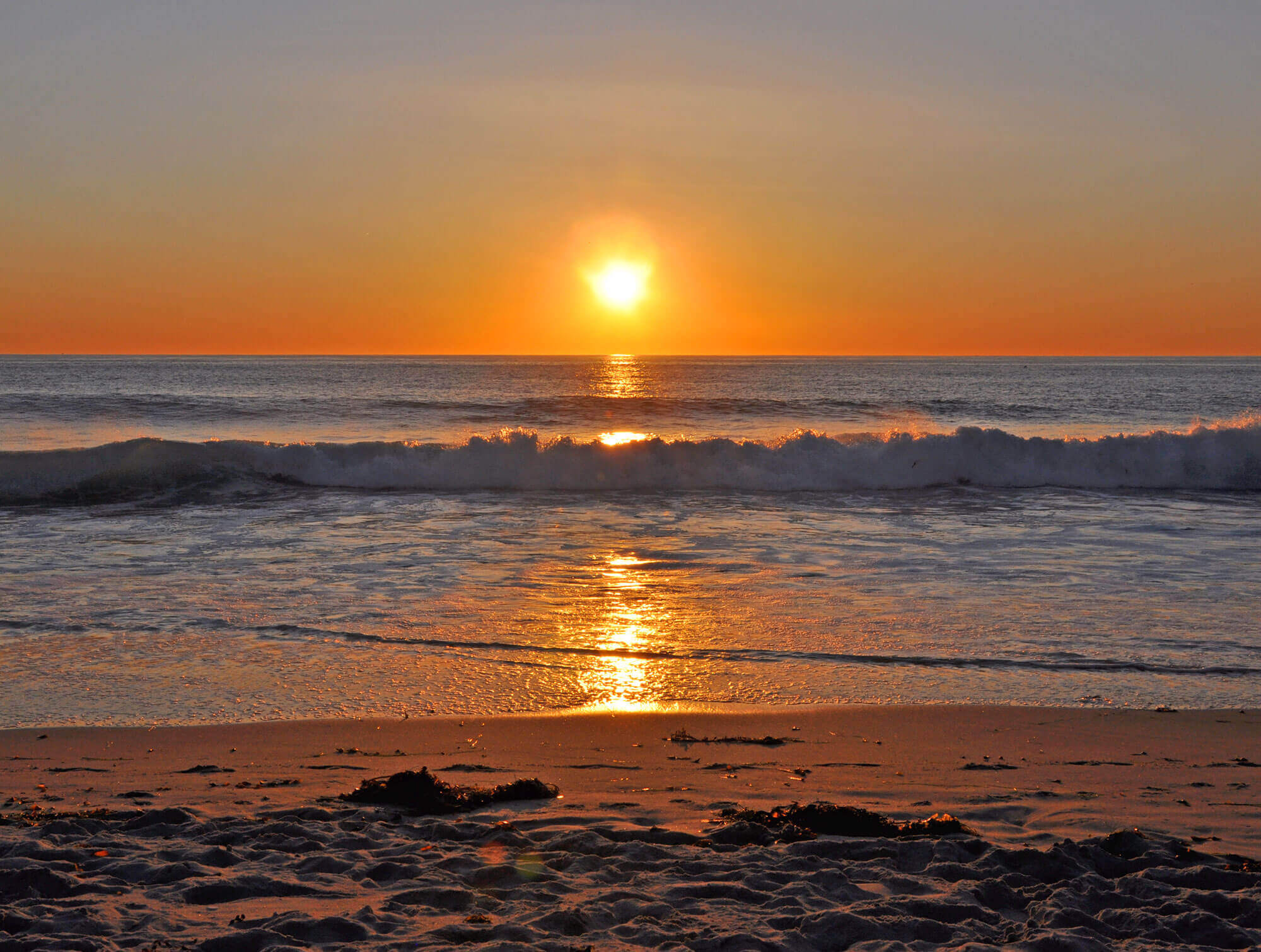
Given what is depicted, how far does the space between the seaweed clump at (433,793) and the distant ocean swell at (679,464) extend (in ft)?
41.3

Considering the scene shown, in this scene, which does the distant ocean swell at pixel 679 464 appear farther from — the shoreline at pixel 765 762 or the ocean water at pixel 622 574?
the shoreline at pixel 765 762

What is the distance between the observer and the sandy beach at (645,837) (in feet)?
9.04

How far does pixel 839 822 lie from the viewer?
3.55 metres

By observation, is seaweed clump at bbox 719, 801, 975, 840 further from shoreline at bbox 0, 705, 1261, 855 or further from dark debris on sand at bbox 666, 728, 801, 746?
dark debris on sand at bbox 666, 728, 801, 746

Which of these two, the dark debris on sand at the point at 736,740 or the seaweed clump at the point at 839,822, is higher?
the seaweed clump at the point at 839,822

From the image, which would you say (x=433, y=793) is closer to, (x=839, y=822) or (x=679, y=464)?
(x=839, y=822)

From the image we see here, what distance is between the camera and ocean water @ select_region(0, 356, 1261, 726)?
5.45m

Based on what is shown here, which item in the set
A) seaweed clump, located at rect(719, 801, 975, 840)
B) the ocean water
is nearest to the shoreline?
seaweed clump, located at rect(719, 801, 975, 840)

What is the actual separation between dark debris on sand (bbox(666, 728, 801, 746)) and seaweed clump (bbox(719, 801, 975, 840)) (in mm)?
843

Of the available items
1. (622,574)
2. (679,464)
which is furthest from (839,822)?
(679,464)

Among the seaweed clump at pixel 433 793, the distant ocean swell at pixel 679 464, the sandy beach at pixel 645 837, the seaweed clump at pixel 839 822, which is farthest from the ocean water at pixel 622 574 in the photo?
the seaweed clump at pixel 839 822

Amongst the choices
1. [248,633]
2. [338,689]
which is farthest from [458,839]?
[248,633]

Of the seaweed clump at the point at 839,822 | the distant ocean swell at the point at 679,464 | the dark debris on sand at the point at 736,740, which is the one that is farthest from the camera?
the distant ocean swell at the point at 679,464

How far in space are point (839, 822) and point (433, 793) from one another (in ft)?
5.16
